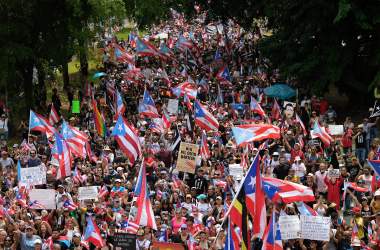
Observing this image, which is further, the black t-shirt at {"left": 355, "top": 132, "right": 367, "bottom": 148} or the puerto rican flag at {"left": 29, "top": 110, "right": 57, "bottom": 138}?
the puerto rican flag at {"left": 29, "top": 110, "right": 57, "bottom": 138}

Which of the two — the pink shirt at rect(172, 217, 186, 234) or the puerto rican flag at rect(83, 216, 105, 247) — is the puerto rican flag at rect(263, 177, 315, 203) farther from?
the puerto rican flag at rect(83, 216, 105, 247)

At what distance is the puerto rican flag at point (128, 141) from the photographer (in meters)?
25.2

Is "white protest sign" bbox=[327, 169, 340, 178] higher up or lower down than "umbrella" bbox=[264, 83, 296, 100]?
lower down

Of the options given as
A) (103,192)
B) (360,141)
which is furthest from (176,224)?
(360,141)

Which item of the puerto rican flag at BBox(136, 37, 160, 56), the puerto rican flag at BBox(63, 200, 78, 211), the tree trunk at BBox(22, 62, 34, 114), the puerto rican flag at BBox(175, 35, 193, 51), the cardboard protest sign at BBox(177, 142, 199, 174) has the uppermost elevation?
the puerto rican flag at BBox(175, 35, 193, 51)

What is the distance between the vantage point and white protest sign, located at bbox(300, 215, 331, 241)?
18484 mm

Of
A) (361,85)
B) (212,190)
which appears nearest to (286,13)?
(361,85)

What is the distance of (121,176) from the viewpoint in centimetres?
2375

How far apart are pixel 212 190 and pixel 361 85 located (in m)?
14.2

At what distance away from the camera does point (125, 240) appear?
18.6m

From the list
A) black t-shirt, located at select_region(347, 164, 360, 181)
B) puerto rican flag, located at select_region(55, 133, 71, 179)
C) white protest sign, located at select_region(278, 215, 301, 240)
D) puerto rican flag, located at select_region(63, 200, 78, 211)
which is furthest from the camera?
puerto rican flag, located at select_region(55, 133, 71, 179)

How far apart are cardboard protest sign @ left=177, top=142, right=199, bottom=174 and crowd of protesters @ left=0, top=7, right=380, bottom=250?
0.24m

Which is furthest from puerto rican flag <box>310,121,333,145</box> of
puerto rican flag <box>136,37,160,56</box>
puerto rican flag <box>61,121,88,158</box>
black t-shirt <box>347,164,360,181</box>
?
puerto rican flag <box>136,37,160,56</box>

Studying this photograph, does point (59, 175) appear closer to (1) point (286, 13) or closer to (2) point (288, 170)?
(2) point (288, 170)
